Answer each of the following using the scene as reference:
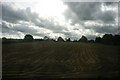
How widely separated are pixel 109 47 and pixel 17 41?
4.19 m

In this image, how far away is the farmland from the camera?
11.6 metres

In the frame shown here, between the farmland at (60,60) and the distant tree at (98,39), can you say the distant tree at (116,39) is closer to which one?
the farmland at (60,60)

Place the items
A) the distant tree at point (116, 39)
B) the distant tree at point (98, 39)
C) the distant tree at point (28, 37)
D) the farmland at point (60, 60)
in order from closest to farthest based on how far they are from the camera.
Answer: the farmland at point (60, 60) → the distant tree at point (116, 39) → the distant tree at point (98, 39) → the distant tree at point (28, 37)

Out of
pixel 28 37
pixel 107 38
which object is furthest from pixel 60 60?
pixel 107 38

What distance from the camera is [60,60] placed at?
1188 centimetres

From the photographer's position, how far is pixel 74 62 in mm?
11844

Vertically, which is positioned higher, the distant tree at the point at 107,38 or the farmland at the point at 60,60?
the distant tree at the point at 107,38

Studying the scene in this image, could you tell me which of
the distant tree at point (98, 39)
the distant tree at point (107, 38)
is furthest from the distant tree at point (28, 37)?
the distant tree at point (107, 38)

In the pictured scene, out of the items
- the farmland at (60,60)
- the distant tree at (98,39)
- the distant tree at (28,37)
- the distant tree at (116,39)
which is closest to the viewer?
the farmland at (60,60)

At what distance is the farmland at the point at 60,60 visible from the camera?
38.1ft

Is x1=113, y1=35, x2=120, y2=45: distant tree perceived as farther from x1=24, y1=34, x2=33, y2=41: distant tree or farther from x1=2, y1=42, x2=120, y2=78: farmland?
x1=24, y1=34, x2=33, y2=41: distant tree

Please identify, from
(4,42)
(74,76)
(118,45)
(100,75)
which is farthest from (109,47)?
(4,42)

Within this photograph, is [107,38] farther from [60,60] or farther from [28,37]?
[28,37]

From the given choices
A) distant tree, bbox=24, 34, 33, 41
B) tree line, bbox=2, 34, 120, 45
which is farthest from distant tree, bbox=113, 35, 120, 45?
distant tree, bbox=24, 34, 33, 41
